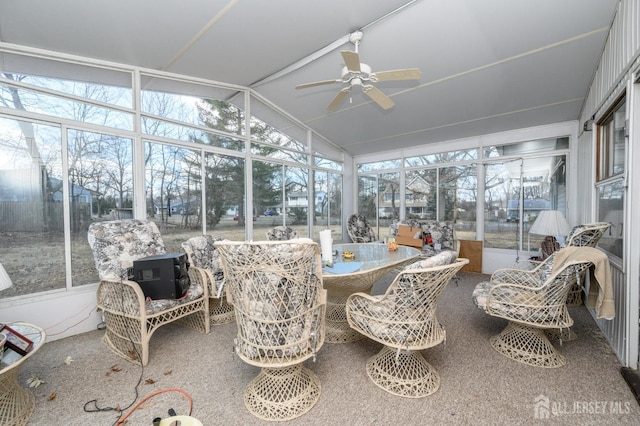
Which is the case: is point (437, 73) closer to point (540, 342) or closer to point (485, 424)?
point (540, 342)

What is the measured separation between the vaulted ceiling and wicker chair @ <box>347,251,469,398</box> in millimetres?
2412

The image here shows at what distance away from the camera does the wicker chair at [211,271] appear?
2.71m

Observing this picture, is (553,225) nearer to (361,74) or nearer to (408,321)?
(408,321)

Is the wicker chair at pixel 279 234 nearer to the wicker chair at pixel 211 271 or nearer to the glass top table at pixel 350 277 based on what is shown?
the wicker chair at pixel 211 271

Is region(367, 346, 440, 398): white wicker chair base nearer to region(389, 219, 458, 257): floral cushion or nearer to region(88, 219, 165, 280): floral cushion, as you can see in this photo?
region(88, 219, 165, 280): floral cushion

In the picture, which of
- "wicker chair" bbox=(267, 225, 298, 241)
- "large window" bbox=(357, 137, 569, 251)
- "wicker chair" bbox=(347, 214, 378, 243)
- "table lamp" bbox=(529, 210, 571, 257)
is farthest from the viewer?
"wicker chair" bbox=(347, 214, 378, 243)

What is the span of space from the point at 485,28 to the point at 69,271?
495 centimetres

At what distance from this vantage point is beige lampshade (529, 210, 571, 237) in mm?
3195

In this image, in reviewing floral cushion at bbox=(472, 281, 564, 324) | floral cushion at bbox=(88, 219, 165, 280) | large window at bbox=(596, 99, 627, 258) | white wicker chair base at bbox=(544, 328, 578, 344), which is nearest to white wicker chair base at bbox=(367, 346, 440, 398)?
floral cushion at bbox=(472, 281, 564, 324)

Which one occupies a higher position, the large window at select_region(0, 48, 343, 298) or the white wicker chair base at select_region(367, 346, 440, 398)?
the large window at select_region(0, 48, 343, 298)

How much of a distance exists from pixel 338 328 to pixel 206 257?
1.69 m

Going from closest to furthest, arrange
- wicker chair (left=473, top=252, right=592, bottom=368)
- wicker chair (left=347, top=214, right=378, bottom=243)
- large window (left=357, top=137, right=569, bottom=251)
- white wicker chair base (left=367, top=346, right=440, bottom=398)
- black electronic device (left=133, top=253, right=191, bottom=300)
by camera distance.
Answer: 1. white wicker chair base (left=367, top=346, right=440, bottom=398)
2. wicker chair (left=473, top=252, right=592, bottom=368)
3. black electronic device (left=133, top=253, right=191, bottom=300)
4. large window (left=357, top=137, right=569, bottom=251)
5. wicker chair (left=347, top=214, right=378, bottom=243)

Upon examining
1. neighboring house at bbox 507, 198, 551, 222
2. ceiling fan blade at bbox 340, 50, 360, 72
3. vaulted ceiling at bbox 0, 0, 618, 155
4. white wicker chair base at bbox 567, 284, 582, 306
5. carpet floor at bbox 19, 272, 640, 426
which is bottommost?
carpet floor at bbox 19, 272, 640, 426

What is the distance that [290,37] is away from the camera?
287 centimetres
